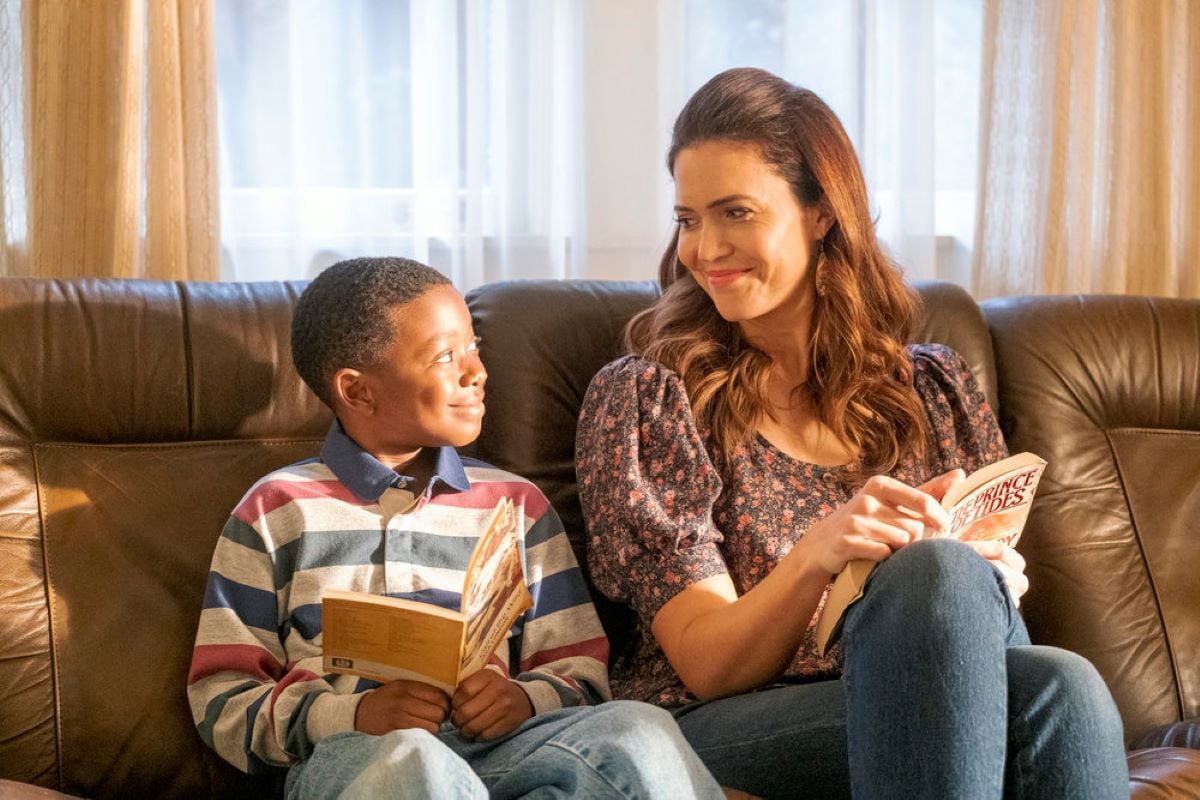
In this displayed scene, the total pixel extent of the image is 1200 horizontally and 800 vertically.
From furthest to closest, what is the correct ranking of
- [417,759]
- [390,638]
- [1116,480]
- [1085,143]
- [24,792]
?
1. [1085,143]
2. [1116,480]
3. [24,792]
4. [390,638]
5. [417,759]

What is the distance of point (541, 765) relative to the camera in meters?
1.37

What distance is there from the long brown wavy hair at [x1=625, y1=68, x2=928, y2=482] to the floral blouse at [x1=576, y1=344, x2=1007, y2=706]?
0.14 feet

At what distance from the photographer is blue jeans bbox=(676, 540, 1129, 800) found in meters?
1.26

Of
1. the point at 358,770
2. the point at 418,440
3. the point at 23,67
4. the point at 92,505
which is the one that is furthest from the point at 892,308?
the point at 23,67

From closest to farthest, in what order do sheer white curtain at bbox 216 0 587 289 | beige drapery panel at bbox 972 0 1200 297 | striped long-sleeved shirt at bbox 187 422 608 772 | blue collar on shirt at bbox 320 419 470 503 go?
striped long-sleeved shirt at bbox 187 422 608 772
blue collar on shirt at bbox 320 419 470 503
sheer white curtain at bbox 216 0 587 289
beige drapery panel at bbox 972 0 1200 297

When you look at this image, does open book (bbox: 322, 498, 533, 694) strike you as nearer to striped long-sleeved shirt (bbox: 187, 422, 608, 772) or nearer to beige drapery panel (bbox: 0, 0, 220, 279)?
striped long-sleeved shirt (bbox: 187, 422, 608, 772)

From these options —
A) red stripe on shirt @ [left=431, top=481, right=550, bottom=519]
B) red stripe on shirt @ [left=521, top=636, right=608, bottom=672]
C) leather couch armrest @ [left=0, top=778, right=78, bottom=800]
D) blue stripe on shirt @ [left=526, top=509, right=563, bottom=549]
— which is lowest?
leather couch armrest @ [left=0, top=778, right=78, bottom=800]

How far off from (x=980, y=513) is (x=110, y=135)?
5.06 ft

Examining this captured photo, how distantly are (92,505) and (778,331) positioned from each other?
100cm

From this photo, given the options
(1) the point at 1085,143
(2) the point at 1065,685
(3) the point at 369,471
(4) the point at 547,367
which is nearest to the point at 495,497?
(3) the point at 369,471

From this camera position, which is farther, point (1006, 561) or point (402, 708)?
point (1006, 561)

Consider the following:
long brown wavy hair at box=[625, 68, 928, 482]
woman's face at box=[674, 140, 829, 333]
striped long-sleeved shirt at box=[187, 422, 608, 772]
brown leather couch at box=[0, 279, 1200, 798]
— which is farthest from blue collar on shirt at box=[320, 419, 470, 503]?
woman's face at box=[674, 140, 829, 333]

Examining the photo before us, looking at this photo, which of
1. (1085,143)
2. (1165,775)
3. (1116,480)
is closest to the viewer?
(1165,775)

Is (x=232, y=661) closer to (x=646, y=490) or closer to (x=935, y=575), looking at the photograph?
(x=646, y=490)
